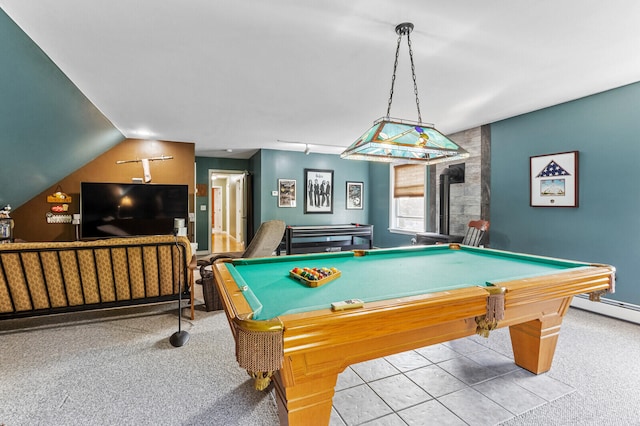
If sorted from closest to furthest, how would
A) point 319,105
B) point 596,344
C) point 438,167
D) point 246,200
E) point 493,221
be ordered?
point 596,344
point 319,105
point 493,221
point 438,167
point 246,200

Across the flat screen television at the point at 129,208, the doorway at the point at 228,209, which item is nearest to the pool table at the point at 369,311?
the flat screen television at the point at 129,208

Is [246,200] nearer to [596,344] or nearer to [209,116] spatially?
[209,116]

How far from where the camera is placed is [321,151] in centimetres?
694

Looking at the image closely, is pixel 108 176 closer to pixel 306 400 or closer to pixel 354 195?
pixel 354 195

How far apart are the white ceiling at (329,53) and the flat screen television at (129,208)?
1.64 m

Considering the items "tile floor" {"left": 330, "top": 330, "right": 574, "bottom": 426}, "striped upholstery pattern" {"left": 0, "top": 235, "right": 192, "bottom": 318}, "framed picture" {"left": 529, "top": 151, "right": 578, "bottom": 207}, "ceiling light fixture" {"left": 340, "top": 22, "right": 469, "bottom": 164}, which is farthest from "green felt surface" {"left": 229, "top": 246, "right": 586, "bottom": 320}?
"framed picture" {"left": 529, "top": 151, "right": 578, "bottom": 207}

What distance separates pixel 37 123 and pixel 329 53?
3.12m

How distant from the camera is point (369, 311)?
4.03ft

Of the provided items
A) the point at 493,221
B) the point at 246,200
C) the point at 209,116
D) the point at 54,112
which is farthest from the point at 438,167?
the point at 54,112

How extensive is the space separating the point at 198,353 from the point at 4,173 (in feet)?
10.6

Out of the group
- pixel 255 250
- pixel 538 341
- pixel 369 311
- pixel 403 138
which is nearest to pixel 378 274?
pixel 369 311

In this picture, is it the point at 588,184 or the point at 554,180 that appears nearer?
the point at 588,184

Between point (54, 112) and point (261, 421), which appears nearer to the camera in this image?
point (261, 421)

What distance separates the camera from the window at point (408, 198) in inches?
239
